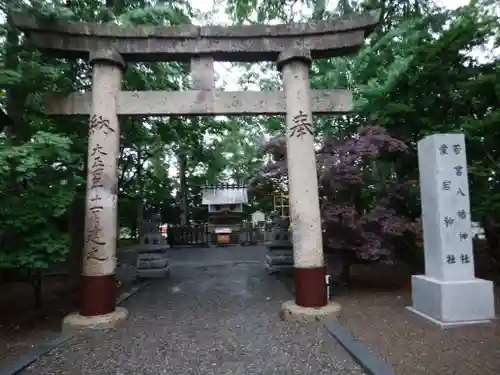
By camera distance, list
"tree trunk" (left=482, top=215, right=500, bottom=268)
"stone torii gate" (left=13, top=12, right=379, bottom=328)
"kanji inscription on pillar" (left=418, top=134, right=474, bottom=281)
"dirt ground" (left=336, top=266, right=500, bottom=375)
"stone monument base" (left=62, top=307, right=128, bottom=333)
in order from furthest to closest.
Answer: "tree trunk" (left=482, top=215, right=500, bottom=268) < "stone torii gate" (left=13, top=12, right=379, bottom=328) < "kanji inscription on pillar" (left=418, top=134, right=474, bottom=281) < "stone monument base" (left=62, top=307, right=128, bottom=333) < "dirt ground" (left=336, top=266, right=500, bottom=375)

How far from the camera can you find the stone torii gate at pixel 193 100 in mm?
5996

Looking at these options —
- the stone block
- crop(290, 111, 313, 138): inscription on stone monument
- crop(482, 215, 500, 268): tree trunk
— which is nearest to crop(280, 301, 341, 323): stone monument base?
crop(290, 111, 313, 138): inscription on stone monument

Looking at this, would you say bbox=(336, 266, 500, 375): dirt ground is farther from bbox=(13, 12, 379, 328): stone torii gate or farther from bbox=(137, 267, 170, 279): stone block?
bbox=(137, 267, 170, 279): stone block

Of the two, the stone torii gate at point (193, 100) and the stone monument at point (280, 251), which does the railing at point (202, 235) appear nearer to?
the stone monument at point (280, 251)

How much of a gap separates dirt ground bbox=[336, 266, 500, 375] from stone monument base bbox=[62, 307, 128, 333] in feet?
12.0

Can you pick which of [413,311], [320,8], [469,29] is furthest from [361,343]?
[320,8]

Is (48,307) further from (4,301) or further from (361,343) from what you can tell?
(361,343)

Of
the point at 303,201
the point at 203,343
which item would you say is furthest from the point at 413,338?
the point at 203,343

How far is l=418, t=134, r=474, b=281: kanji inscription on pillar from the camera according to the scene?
579 cm

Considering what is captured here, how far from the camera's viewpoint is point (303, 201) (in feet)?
20.3

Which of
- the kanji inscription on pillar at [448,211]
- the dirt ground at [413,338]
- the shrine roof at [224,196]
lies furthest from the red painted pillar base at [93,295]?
the shrine roof at [224,196]

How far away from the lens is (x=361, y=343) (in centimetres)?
480

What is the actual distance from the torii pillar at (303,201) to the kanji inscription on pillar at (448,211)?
73.0 inches

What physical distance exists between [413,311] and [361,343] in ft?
6.42
